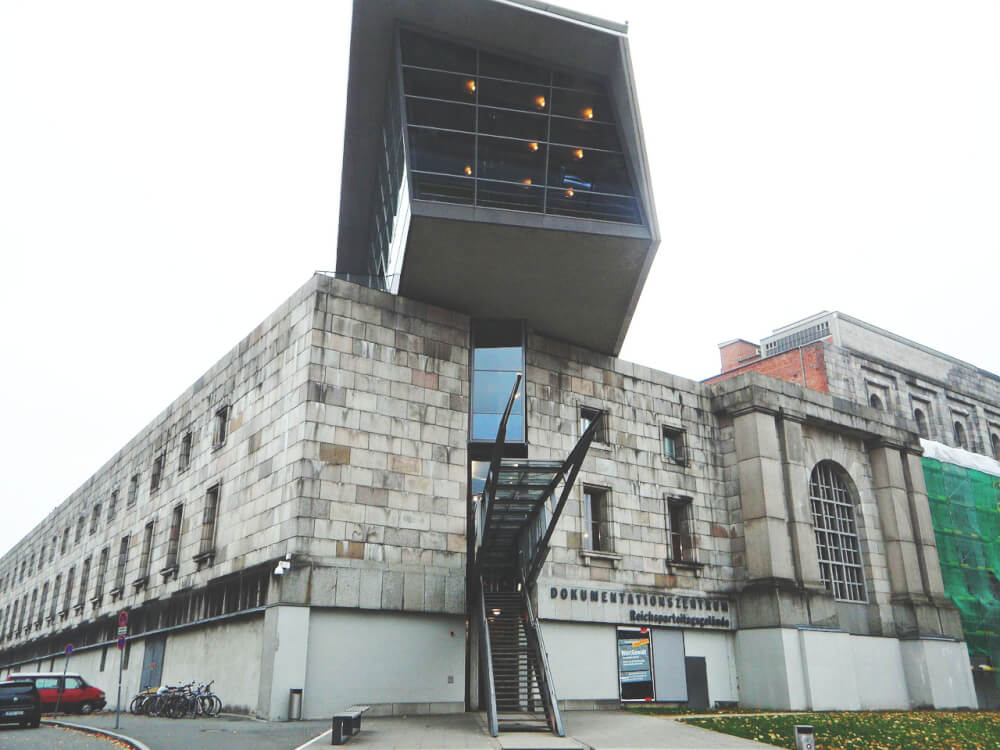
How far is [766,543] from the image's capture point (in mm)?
30078

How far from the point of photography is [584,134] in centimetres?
2667

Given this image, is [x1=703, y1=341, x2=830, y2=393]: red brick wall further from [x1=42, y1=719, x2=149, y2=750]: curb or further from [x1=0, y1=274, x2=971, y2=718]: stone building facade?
[x1=42, y1=719, x2=149, y2=750]: curb

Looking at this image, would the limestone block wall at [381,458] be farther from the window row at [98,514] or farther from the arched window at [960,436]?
the arched window at [960,436]

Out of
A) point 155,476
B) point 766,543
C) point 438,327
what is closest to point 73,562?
point 155,476

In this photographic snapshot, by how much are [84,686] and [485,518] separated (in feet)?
58.8

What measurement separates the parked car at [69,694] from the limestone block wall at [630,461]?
1691 cm

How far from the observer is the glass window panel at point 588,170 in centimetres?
2630

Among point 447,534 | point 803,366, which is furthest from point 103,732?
point 803,366

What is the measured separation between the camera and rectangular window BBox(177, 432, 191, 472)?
31.0m

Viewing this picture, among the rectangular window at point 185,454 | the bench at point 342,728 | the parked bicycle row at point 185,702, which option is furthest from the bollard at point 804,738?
the rectangular window at point 185,454

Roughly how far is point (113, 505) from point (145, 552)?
26.6 ft

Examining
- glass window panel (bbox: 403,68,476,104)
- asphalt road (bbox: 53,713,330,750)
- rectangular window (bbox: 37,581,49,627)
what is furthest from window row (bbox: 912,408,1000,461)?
rectangular window (bbox: 37,581,49,627)

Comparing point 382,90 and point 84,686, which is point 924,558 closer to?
point 382,90

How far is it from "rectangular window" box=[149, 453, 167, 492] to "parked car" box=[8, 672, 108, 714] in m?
8.01
